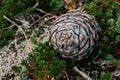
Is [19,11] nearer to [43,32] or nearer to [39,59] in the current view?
[43,32]

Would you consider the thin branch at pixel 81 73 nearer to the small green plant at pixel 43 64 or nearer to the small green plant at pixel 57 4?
the small green plant at pixel 43 64

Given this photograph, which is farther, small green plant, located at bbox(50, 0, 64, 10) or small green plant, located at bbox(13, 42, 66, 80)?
small green plant, located at bbox(50, 0, 64, 10)

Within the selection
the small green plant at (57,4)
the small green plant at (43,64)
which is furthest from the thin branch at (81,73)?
the small green plant at (57,4)

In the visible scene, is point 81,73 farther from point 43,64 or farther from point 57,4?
point 57,4

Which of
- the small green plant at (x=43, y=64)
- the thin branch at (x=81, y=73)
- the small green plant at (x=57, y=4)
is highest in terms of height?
the small green plant at (x=57, y=4)

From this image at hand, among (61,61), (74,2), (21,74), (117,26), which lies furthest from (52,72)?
(74,2)

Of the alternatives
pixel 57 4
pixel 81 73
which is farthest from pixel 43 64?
pixel 57 4

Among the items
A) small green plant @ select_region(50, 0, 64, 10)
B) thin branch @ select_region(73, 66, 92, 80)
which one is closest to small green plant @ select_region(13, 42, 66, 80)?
thin branch @ select_region(73, 66, 92, 80)

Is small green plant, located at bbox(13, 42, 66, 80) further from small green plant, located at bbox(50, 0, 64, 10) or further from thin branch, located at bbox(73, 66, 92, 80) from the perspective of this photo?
small green plant, located at bbox(50, 0, 64, 10)
